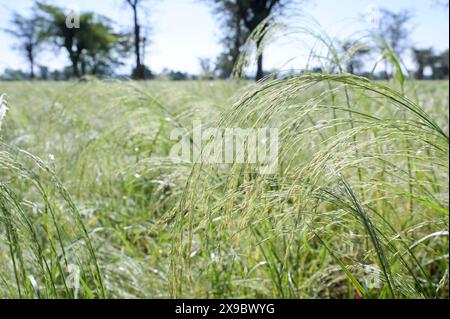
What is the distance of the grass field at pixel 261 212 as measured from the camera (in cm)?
61

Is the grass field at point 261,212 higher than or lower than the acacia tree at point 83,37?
lower

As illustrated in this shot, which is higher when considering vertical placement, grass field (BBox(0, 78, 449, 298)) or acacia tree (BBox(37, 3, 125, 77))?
acacia tree (BBox(37, 3, 125, 77))

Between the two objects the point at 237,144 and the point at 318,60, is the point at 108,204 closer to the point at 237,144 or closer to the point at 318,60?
the point at 318,60

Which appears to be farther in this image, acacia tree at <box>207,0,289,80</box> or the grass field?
acacia tree at <box>207,0,289,80</box>

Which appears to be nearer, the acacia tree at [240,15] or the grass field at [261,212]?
the grass field at [261,212]

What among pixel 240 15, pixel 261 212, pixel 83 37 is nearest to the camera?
pixel 261 212

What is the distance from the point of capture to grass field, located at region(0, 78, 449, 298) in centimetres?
61

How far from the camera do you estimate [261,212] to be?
0.67m

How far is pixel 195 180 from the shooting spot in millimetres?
627

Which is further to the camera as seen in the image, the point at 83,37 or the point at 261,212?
the point at 83,37

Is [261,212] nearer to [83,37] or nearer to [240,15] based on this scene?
[240,15]

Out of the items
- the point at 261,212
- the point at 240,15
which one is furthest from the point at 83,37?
the point at 261,212

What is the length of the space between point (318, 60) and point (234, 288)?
2.15 ft
